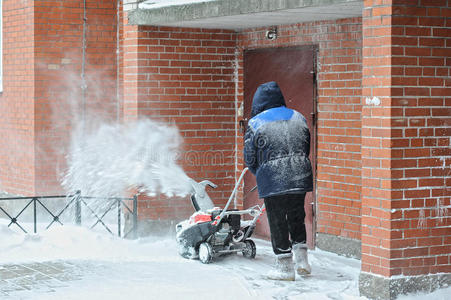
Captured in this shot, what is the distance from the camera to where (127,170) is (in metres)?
11.1

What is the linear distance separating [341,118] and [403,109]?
2.38 meters

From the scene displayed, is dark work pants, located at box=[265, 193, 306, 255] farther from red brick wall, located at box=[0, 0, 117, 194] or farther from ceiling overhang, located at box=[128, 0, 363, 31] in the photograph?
red brick wall, located at box=[0, 0, 117, 194]

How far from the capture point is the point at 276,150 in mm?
8156

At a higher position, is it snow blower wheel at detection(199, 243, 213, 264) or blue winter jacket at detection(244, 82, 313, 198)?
blue winter jacket at detection(244, 82, 313, 198)

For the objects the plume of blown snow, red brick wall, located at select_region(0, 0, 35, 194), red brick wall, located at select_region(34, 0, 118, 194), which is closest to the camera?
the plume of blown snow

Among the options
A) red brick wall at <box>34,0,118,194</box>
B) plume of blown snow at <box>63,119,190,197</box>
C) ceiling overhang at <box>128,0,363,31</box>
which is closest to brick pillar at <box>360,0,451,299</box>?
ceiling overhang at <box>128,0,363,31</box>

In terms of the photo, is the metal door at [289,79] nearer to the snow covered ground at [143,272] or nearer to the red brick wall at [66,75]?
the snow covered ground at [143,272]

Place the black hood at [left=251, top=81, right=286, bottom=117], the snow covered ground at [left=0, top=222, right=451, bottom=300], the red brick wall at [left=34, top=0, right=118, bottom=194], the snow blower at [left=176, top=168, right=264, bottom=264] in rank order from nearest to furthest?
1. the snow covered ground at [left=0, top=222, right=451, bottom=300]
2. the black hood at [left=251, top=81, right=286, bottom=117]
3. the snow blower at [left=176, top=168, right=264, bottom=264]
4. the red brick wall at [left=34, top=0, right=118, bottom=194]

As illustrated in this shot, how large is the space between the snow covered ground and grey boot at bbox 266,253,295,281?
0.09 meters

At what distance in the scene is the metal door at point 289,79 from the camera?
33.3ft

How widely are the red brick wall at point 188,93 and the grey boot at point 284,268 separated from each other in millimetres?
3112

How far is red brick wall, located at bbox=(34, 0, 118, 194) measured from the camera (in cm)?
1291

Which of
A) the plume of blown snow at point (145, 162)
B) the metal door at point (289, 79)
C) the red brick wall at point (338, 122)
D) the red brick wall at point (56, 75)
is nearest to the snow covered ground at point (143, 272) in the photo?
the red brick wall at point (338, 122)

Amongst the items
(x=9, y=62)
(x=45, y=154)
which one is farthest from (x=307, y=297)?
(x=9, y=62)
